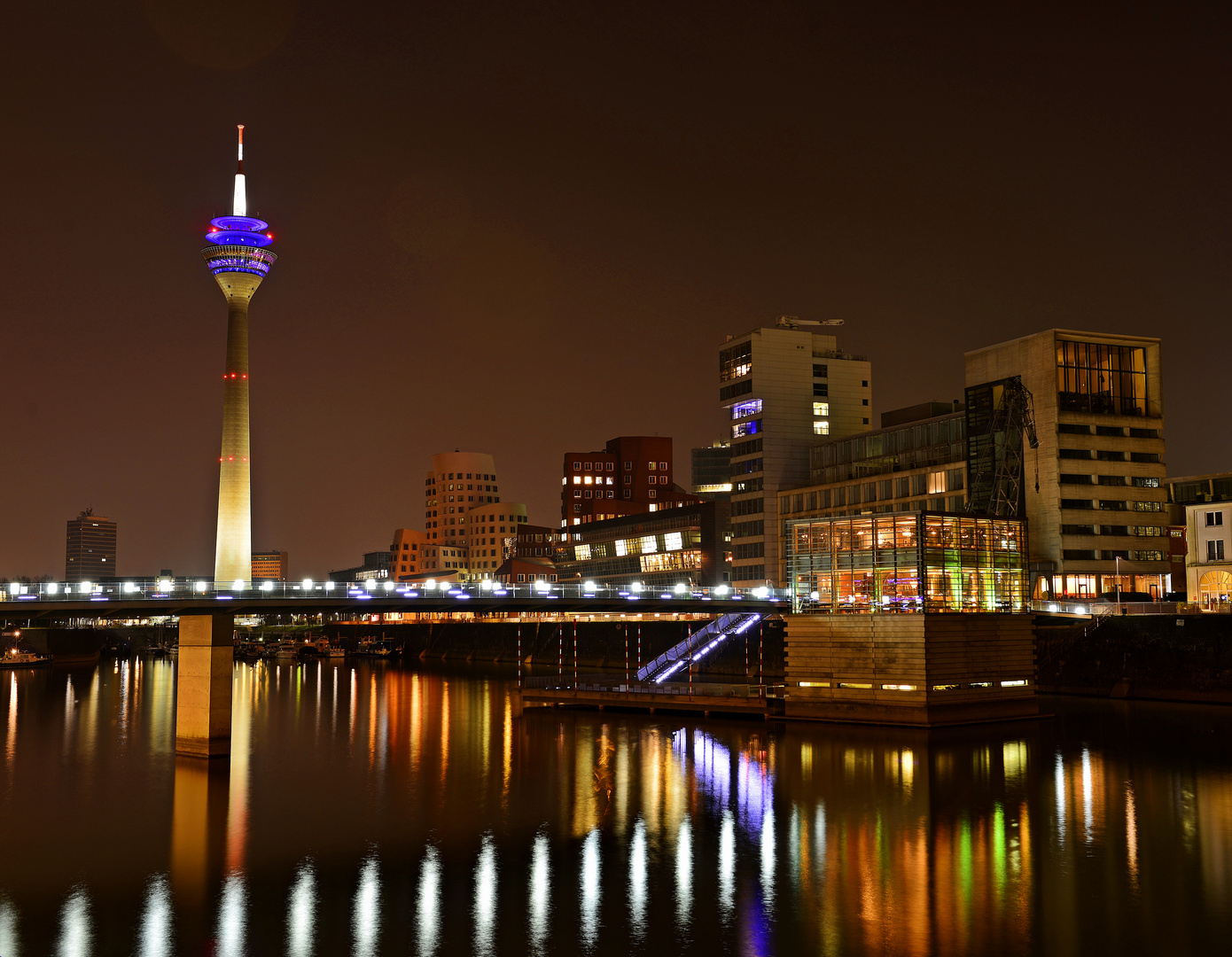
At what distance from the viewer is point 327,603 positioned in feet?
253

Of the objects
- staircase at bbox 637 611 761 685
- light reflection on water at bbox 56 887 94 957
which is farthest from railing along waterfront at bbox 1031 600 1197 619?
light reflection on water at bbox 56 887 94 957

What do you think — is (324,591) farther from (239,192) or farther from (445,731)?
(239,192)

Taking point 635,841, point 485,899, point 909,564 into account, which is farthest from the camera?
point 909,564

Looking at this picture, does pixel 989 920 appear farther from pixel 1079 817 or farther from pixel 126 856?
pixel 126 856

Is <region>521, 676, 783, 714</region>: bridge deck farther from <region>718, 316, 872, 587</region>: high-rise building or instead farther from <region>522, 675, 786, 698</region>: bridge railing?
<region>718, 316, 872, 587</region>: high-rise building

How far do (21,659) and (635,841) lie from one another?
164 meters

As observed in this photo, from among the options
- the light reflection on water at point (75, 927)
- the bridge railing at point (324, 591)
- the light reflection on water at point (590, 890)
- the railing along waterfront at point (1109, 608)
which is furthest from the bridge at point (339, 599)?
the light reflection on water at point (590, 890)

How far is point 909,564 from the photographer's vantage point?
80.2 metres

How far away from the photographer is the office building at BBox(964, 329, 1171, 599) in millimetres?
122688

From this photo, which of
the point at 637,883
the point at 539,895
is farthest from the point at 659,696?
the point at 539,895

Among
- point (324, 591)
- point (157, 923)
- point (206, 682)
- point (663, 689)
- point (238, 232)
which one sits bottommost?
point (157, 923)

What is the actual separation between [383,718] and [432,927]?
6454 centimetres

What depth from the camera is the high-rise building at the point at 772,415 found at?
165625mm

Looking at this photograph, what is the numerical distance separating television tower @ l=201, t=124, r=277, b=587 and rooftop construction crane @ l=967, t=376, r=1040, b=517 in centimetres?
7754
